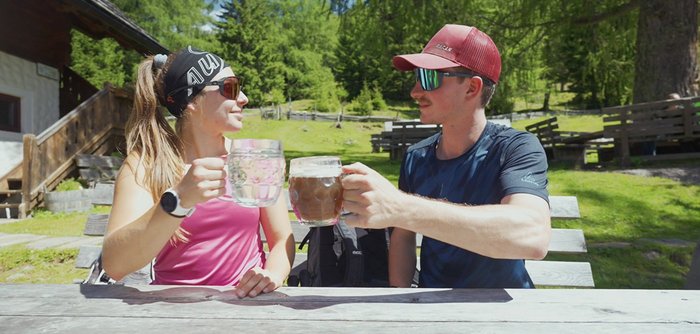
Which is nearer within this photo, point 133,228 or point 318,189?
point 318,189

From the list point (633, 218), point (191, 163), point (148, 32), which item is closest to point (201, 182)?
point (191, 163)

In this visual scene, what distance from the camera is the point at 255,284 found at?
5.35 feet

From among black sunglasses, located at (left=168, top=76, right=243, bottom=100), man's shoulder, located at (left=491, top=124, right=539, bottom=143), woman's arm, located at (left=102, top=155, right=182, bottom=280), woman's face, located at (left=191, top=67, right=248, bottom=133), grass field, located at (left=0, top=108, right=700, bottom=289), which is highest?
black sunglasses, located at (left=168, top=76, right=243, bottom=100)

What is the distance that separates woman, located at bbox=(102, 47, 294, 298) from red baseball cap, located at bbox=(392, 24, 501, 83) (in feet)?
2.74

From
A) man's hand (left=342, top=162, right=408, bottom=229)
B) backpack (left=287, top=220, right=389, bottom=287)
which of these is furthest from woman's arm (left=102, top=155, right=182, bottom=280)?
backpack (left=287, top=220, right=389, bottom=287)

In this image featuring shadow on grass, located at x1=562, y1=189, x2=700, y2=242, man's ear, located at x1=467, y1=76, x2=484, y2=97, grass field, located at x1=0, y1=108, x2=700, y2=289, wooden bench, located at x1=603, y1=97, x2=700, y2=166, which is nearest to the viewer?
man's ear, located at x1=467, y1=76, x2=484, y2=97

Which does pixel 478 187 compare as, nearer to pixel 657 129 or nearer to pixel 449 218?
pixel 449 218

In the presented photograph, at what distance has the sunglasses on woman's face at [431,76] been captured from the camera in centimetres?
219

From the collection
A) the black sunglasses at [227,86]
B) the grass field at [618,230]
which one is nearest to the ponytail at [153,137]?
the black sunglasses at [227,86]

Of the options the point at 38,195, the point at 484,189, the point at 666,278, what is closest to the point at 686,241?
the point at 666,278

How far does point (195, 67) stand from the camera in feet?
7.11

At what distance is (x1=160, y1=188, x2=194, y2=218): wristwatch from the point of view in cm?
149

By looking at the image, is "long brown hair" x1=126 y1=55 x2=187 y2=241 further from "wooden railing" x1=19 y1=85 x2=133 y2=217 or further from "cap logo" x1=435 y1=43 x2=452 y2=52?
"wooden railing" x1=19 y1=85 x2=133 y2=217

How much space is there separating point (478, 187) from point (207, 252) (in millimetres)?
1181
